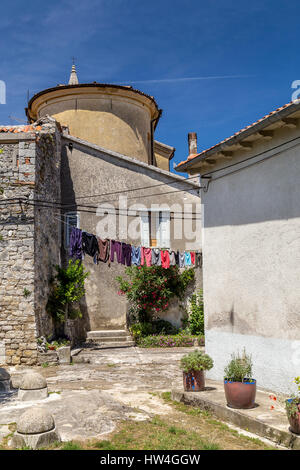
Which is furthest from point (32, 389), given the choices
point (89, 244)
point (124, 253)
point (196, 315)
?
point (196, 315)

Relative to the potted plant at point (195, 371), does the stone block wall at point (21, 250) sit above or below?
above

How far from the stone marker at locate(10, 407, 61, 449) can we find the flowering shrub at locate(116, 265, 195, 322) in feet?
37.2

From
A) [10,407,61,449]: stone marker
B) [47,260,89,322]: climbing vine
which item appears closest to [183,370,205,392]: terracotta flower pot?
[10,407,61,449]: stone marker

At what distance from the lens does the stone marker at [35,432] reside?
6074 millimetres

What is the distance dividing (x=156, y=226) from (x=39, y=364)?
7643 mm

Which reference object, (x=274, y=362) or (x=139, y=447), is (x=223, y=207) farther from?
(x=139, y=447)

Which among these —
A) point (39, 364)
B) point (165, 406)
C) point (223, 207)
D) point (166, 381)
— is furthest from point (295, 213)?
point (39, 364)

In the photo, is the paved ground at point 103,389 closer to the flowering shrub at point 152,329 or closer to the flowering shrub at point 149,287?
the flowering shrub at point 152,329

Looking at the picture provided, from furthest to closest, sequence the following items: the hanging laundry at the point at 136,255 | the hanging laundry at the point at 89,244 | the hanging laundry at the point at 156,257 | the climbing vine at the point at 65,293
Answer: the hanging laundry at the point at 156,257 → the hanging laundry at the point at 136,255 → the hanging laundry at the point at 89,244 → the climbing vine at the point at 65,293

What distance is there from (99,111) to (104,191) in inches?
176

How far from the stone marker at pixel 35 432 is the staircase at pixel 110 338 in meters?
10.6

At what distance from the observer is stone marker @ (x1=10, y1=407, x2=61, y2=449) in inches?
239

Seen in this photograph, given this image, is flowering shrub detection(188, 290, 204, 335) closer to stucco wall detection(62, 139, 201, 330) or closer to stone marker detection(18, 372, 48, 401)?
stucco wall detection(62, 139, 201, 330)

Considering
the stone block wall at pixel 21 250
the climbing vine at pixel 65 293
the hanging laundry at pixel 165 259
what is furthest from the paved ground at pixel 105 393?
the hanging laundry at pixel 165 259
